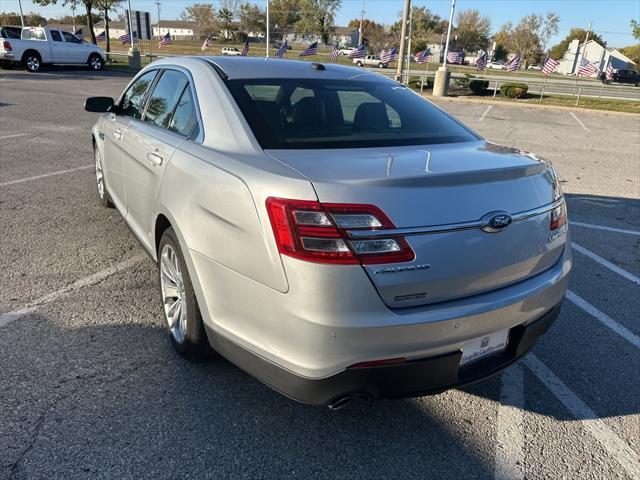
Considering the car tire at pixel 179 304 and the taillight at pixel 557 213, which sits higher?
the taillight at pixel 557 213

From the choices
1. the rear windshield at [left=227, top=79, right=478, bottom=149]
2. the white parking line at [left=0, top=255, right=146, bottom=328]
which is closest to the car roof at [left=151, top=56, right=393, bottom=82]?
the rear windshield at [left=227, top=79, right=478, bottom=149]

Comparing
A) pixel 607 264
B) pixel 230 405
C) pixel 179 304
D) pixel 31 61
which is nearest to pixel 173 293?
pixel 179 304

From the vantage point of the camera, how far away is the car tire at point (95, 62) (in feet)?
88.0

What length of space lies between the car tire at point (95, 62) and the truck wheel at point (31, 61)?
2745mm

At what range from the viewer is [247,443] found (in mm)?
2332

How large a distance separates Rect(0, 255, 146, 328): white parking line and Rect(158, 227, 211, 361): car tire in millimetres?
957

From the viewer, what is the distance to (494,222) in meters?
2.07

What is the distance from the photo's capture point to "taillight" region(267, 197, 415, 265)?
1886 mm

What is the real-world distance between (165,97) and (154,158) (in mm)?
612

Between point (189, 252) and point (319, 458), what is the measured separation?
1134 millimetres

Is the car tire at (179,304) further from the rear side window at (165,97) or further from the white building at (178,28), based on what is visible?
the white building at (178,28)

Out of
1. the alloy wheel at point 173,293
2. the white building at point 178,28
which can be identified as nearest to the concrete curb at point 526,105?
the alloy wheel at point 173,293

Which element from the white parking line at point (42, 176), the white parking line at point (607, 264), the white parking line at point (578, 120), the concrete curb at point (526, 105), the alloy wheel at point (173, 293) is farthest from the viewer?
the concrete curb at point (526, 105)

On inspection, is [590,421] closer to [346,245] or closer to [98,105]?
[346,245]
